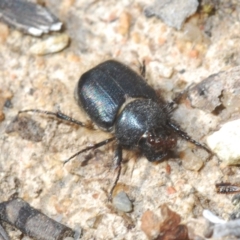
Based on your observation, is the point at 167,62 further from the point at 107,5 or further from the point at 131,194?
the point at 131,194

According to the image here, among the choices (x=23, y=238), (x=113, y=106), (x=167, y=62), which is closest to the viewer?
(x=23, y=238)

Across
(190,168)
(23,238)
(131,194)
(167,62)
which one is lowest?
(23,238)

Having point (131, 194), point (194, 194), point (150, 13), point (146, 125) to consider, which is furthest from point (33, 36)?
point (194, 194)

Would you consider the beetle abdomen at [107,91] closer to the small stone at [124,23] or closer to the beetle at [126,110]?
the beetle at [126,110]

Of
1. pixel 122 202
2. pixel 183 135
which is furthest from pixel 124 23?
pixel 122 202

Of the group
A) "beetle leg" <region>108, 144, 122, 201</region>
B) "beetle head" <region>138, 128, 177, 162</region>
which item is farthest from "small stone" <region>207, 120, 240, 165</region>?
"beetle leg" <region>108, 144, 122, 201</region>

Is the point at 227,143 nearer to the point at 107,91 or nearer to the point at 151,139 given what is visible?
the point at 151,139

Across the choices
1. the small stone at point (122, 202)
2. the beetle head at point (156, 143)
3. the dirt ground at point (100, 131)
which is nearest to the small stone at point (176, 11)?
the dirt ground at point (100, 131)
